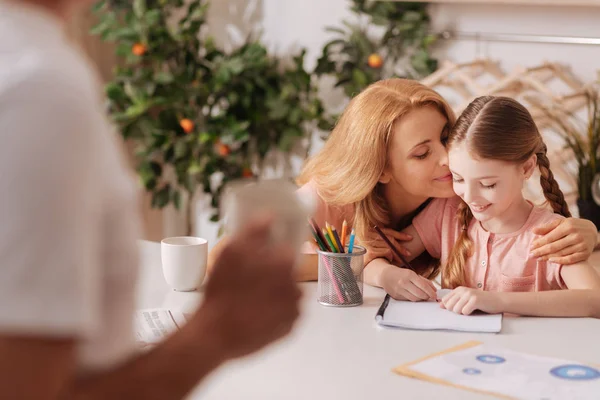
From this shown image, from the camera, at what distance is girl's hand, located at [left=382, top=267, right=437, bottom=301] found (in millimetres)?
1526

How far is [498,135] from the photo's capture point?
157 cm

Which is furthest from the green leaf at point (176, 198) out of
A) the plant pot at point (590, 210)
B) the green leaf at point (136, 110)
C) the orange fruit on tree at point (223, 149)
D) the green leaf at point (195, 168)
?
the plant pot at point (590, 210)

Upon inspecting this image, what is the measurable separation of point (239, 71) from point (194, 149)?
1.33 ft

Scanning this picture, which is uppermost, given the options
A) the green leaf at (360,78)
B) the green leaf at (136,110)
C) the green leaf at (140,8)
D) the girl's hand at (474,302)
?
the green leaf at (140,8)

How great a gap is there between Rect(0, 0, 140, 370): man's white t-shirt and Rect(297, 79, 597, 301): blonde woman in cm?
125

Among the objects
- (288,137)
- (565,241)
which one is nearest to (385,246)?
(565,241)

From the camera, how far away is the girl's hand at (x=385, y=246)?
68.3 inches

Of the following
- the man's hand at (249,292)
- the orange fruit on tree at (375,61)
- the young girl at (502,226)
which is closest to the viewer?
the man's hand at (249,292)

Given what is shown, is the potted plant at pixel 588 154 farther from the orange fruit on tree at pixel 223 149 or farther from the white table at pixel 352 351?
the orange fruit on tree at pixel 223 149

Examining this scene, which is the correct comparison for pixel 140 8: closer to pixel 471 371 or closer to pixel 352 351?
Result: pixel 352 351

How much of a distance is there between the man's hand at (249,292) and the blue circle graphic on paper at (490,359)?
2.38 ft

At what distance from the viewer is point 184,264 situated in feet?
5.18

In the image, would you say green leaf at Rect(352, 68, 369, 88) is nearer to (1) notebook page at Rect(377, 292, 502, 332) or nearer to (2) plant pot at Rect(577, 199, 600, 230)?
(2) plant pot at Rect(577, 199, 600, 230)

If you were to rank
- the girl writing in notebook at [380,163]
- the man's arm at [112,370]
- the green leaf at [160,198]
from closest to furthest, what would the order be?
the man's arm at [112,370] < the girl writing in notebook at [380,163] < the green leaf at [160,198]
